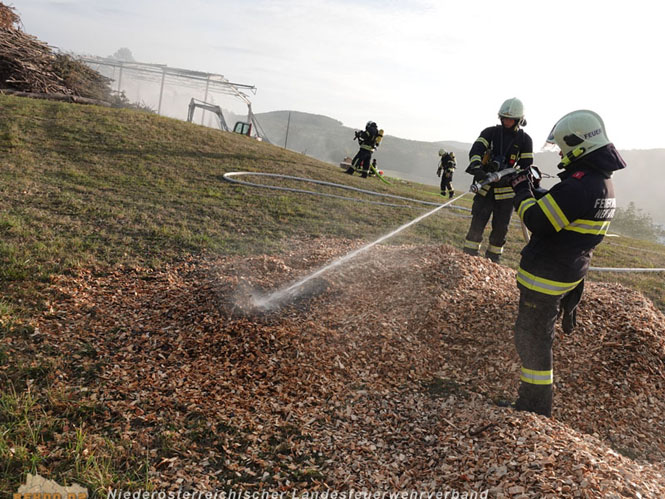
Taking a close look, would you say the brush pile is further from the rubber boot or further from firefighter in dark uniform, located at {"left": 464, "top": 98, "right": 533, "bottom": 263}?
the rubber boot

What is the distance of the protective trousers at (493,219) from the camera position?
21.0ft

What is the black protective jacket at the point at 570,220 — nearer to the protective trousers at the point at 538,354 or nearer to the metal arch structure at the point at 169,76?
the protective trousers at the point at 538,354

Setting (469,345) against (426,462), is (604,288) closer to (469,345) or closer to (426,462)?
(469,345)

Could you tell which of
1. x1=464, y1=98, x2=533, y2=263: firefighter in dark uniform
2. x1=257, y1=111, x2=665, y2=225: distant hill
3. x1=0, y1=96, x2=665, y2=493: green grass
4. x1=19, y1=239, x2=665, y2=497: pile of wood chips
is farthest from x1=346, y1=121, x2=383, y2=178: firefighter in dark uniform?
x1=257, y1=111, x2=665, y2=225: distant hill

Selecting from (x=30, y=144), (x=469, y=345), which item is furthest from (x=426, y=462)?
(x=30, y=144)

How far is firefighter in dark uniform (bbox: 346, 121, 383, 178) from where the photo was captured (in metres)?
15.3

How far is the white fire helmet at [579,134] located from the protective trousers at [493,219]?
9.63 ft

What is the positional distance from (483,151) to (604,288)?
261 cm

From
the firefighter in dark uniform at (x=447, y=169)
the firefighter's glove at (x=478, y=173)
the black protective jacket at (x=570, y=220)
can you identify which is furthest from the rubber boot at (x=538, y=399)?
the firefighter in dark uniform at (x=447, y=169)

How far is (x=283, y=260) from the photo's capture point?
6.37 metres

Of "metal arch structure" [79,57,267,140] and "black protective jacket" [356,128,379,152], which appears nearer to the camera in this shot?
"black protective jacket" [356,128,379,152]

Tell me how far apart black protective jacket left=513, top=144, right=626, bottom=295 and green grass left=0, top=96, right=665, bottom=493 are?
321 centimetres

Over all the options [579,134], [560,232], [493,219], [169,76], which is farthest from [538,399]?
[169,76]

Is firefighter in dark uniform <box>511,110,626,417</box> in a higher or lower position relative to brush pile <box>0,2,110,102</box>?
lower
